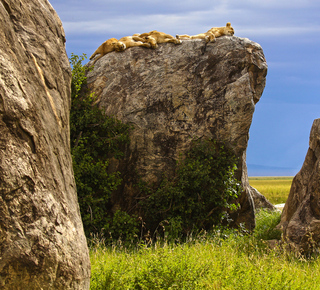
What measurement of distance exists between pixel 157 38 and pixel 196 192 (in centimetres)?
507

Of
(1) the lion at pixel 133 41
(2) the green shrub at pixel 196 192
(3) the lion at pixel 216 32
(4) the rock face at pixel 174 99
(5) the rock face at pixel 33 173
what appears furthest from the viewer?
(3) the lion at pixel 216 32

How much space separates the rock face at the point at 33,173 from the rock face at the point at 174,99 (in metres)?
5.61

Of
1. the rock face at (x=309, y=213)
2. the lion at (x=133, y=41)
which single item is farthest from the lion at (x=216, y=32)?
the rock face at (x=309, y=213)

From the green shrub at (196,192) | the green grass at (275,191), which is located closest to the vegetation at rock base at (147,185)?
the green shrub at (196,192)

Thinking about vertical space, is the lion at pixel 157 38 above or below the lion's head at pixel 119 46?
above

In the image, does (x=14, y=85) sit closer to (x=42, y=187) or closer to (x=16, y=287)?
(x=42, y=187)

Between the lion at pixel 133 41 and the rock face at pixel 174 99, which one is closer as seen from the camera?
the rock face at pixel 174 99

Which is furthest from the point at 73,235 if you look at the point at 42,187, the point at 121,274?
the point at 121,274

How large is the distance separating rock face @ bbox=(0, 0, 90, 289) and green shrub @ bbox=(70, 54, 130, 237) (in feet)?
16.2

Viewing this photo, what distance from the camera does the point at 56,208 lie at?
4.44 metres

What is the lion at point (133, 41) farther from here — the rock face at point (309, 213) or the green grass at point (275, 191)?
the green grass at point (275, 191)

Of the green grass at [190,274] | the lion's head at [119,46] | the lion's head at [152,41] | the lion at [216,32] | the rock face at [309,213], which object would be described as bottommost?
the green grass at [190,274]

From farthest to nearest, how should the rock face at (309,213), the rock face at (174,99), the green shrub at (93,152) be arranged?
the rock face at (174,99) → the green shrub at (93,152) → the rock face at (309,213)

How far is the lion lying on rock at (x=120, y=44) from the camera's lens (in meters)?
11.6
